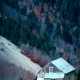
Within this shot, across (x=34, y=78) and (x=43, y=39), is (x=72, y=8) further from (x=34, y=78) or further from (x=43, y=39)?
(x=34, y=78)

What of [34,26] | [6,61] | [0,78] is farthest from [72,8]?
[0,78]

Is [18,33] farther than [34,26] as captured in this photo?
No

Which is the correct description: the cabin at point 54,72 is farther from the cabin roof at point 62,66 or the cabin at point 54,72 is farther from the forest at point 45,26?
the forest at point 45,26

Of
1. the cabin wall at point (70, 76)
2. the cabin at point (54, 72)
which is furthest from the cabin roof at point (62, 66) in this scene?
the cabin wall at point (70, 76)

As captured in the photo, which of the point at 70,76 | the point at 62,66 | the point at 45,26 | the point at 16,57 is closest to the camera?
the point at 62,66

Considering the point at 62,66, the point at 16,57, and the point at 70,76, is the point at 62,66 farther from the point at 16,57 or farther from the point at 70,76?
the point at 16,57

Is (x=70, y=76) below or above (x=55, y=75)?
above

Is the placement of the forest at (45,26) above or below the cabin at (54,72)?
above

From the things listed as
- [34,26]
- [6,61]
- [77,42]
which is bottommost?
[6,61]

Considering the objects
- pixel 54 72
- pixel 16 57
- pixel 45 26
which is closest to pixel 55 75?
pixel 54 72
